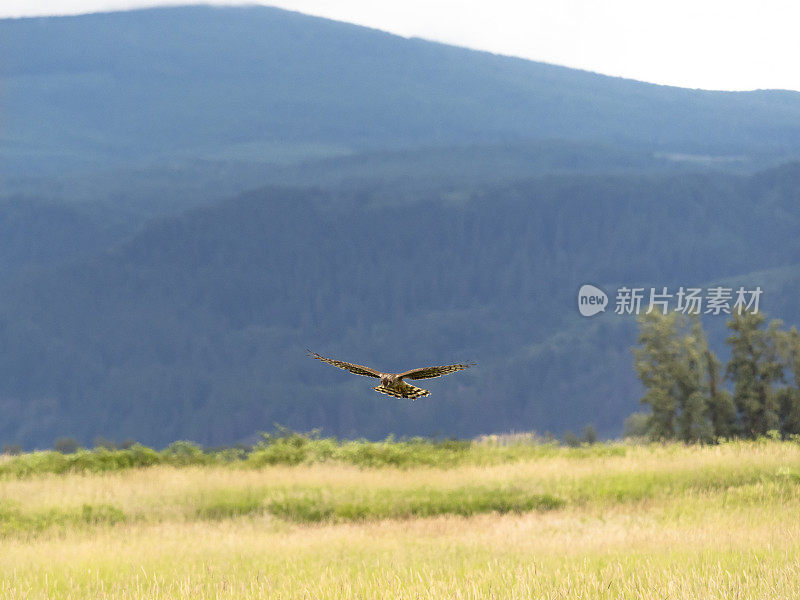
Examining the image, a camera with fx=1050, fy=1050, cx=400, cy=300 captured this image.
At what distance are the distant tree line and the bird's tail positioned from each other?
93.1 feet

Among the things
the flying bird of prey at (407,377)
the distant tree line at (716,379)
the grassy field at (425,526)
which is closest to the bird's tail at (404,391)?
the flying bird of prey at (407,377)

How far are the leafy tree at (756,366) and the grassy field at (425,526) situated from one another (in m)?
4.64

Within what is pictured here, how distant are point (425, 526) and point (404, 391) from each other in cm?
1427

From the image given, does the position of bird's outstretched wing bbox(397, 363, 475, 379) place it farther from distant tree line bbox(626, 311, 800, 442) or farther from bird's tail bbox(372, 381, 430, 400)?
distant tree line bbox(626, 311, 800, 442)

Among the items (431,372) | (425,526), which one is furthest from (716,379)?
(431,372)

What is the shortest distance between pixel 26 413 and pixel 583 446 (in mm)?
145617

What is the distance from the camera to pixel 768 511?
834 inches

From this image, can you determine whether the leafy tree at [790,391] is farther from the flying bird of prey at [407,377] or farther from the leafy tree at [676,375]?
the flying bird of prey at [407,377]

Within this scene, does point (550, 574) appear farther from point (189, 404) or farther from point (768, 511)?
point (189, 404)

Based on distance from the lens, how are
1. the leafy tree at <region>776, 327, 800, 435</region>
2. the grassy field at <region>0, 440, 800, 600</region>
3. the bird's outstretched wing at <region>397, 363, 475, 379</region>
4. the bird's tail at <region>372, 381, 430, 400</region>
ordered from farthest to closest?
the leafy tree at <region>776, 327, 800, 435</region> < the grassy field at <region>0, 440, 800, 600</region> < the bird's outstretched wing at <region>397, 363, 475, 379</region> < the bird's tail at <region>372, 381, 430, 400</region>

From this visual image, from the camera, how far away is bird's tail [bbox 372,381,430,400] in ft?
25.8

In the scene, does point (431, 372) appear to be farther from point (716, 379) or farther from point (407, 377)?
point (716, 379)

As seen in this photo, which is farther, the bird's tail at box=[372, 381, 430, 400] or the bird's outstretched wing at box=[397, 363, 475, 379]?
the bird's outstretched wing at box=[397, 363, 475, 379]

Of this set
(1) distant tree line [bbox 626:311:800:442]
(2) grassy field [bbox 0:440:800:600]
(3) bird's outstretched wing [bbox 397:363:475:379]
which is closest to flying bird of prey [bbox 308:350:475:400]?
(3) bird's outstretched wing [bbox 397:363:475:379]
